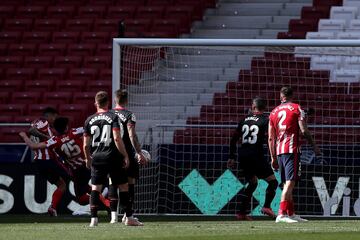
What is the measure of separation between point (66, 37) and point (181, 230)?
48.0ft

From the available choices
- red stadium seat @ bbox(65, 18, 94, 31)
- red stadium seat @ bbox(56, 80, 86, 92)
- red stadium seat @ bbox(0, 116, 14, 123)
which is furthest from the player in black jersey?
red stadium seat @ bbox(65, 18, 94, 31)

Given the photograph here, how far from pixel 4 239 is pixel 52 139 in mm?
7339

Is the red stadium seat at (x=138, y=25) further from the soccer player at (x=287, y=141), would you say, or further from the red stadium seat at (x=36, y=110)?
the soccer player at (x=287, y=141)

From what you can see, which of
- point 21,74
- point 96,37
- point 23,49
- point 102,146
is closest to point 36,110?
point 21,74

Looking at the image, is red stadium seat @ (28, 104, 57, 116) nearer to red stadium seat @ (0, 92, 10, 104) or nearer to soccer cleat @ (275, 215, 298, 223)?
red stadium seat @ (0, 92, 10, 104)

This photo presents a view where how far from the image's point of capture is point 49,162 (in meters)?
21.7

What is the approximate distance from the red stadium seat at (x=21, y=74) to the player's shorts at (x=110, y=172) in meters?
12.1

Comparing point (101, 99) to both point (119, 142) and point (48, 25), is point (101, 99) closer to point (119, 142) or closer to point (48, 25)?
point (119, 142)

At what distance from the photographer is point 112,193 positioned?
56.8ft

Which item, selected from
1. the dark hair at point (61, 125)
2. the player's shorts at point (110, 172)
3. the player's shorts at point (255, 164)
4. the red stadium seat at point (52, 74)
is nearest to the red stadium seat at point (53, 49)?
the red stadium seat at point (52, 74)

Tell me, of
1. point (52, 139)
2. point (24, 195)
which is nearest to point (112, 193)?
point (52, 139)

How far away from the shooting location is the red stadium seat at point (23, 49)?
29469 millimetres

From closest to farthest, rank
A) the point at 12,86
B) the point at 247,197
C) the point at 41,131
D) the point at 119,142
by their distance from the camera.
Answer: the point at 119,142
the point at 247,197
the point at 41,131
the point at 12,86

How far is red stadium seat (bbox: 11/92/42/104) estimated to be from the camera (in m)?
27.8
